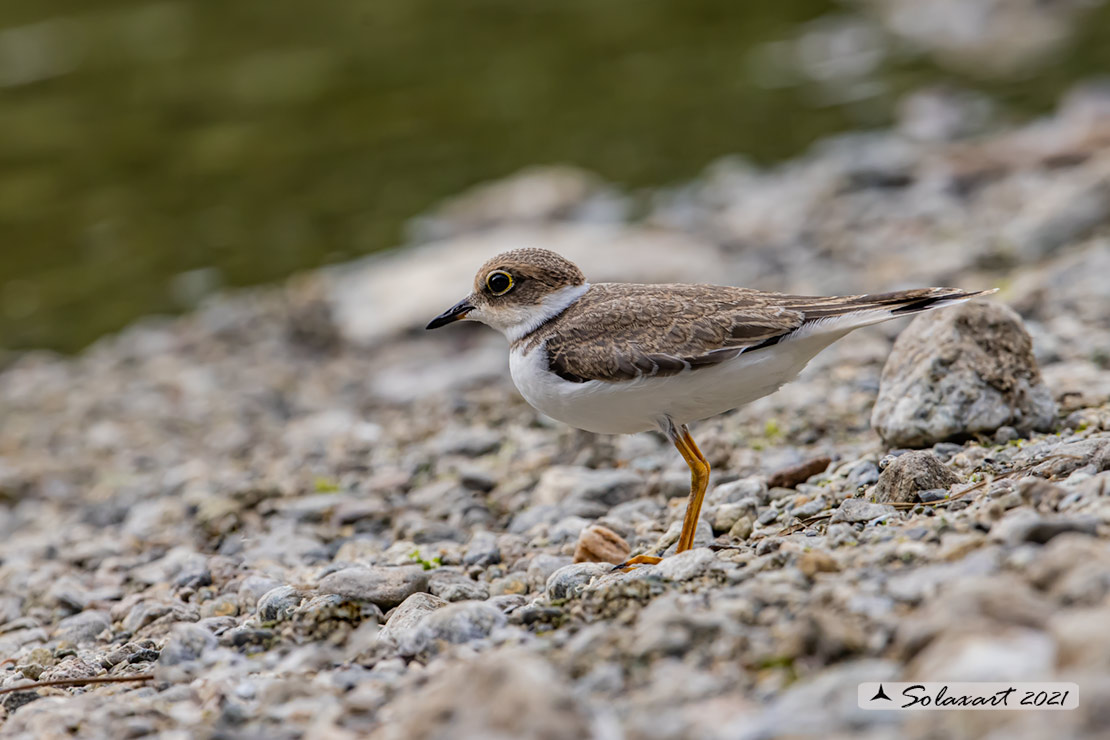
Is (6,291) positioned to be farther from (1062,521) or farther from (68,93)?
(1062,521)

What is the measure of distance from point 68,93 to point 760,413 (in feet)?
62.2

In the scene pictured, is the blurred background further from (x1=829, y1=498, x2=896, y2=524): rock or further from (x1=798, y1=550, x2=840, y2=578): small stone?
(x1=798, y1=550, x2=840, y2=578): small stone

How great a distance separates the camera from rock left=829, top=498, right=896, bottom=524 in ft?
17.4

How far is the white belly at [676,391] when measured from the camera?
5.78m

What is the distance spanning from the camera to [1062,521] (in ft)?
13.7

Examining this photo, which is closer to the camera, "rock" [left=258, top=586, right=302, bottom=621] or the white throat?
"rock" [left=258, top=586, right=302, bottom=621]

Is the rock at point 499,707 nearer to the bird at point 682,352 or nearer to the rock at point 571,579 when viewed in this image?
the rock at point 571,579

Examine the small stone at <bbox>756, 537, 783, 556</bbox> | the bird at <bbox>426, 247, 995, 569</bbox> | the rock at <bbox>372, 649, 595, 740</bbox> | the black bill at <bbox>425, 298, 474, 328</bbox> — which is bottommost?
the rock at <bbox>372, 649, 595, 740</bbox>

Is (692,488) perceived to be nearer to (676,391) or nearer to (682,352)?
(676,391)

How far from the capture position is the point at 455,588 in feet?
18.9

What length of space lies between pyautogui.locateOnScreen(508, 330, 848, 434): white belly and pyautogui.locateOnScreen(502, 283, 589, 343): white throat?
48 cm

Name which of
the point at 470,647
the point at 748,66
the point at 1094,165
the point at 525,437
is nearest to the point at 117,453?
the point at 525,437

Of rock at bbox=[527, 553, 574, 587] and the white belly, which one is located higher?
the white belly

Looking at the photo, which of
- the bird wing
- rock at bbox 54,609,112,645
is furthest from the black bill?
rock at bbox 54,609,112,645
